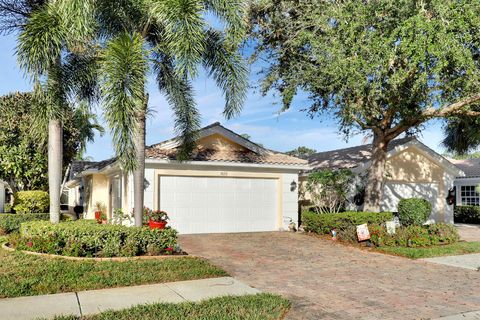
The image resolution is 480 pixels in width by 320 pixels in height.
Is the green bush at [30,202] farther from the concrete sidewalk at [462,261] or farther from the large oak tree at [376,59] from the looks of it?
the concrete sidewalk at [462,261]

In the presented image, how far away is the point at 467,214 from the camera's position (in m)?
24.7

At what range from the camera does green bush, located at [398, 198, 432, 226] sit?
16.0 metres

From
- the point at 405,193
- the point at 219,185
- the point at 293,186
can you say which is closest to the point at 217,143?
the point at 219,185

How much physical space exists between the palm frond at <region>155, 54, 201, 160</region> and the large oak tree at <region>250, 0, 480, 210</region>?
4265mm

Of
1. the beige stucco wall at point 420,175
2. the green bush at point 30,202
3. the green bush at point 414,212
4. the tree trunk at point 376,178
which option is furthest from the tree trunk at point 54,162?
the green bush at point 414,212

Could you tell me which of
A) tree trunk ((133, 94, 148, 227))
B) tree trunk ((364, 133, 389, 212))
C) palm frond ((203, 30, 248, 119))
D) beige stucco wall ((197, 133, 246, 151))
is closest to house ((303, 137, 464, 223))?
tree trunk ((364, 133, 389, 212))

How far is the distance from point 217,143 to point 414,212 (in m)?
8.60

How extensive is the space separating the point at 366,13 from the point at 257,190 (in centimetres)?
814

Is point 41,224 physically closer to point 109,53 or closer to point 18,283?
point 18,283

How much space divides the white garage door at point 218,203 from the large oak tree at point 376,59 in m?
4.03

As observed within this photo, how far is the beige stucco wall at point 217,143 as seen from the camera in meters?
17.2

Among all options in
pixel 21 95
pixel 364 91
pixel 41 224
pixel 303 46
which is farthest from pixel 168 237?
pixel 21 95

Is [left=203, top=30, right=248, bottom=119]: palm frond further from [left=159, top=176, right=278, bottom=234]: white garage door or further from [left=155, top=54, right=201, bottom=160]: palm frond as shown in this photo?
[left=159, top=176, right=278, bottom=234]: white garage door

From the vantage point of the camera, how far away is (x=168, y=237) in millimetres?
10727
